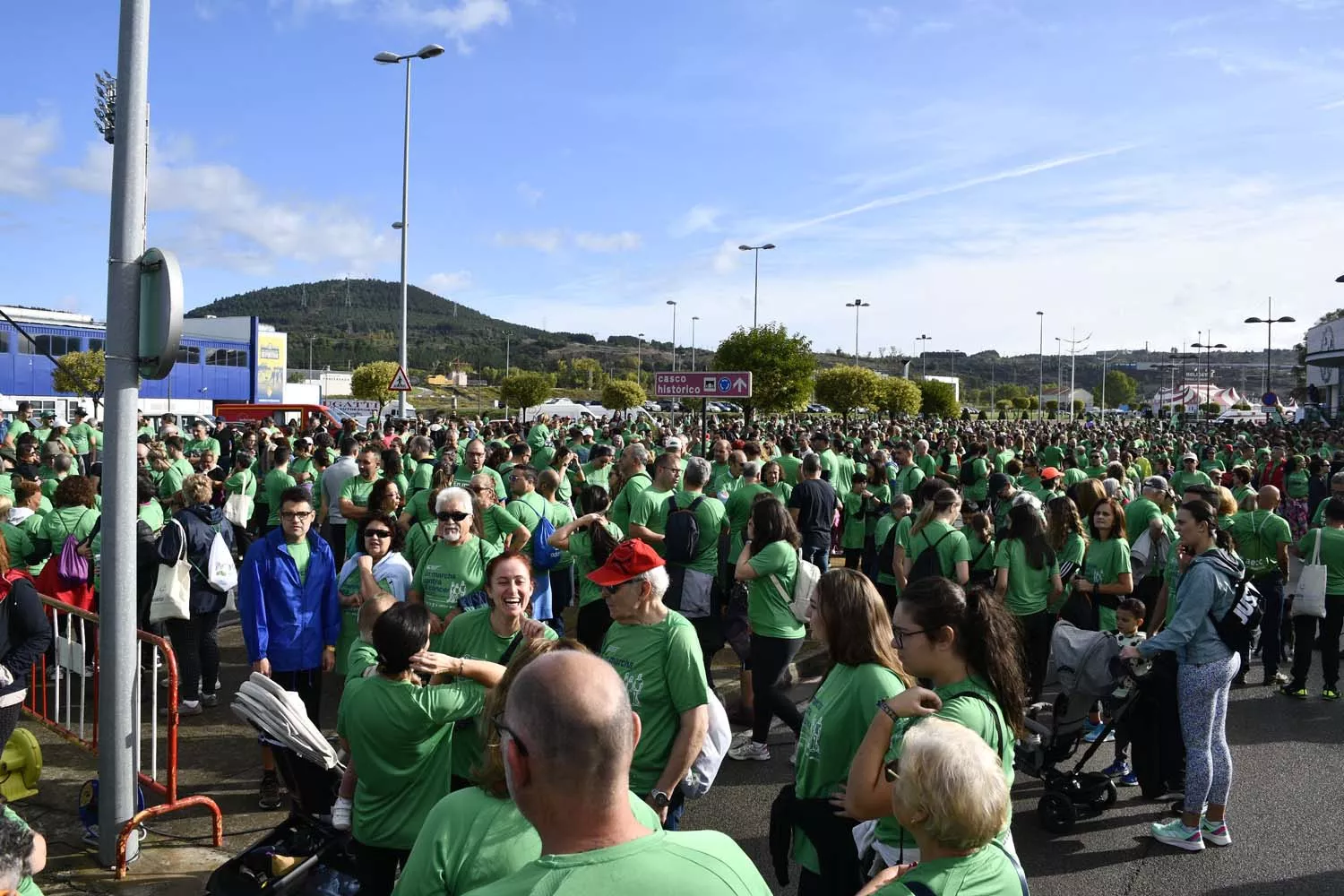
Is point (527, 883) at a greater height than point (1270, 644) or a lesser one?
greater

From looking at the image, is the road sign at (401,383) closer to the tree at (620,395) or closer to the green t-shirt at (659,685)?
the green t-shirt at (659,685)

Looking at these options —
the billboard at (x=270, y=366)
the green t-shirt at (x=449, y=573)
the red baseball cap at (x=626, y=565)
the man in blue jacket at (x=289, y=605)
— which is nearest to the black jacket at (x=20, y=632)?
the man in blue jacket at (x=289, y=605)

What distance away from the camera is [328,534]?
10.7 m

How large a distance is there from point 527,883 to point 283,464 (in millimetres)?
10141

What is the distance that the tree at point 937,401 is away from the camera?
199 ft

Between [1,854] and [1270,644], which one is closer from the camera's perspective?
[1,854]

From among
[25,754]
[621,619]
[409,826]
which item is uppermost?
[621,619]

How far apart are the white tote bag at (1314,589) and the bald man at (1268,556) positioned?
284 mm

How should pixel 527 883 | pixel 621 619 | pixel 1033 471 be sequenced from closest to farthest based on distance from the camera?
pixel 527 883 < pixel 621 619 < pixel 1033 471

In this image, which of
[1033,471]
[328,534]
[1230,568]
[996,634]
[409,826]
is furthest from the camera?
[1033,471]

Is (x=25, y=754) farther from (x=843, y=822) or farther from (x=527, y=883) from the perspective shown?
(x=527, y=883)

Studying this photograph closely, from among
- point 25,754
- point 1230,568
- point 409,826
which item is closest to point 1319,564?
point 1230,568

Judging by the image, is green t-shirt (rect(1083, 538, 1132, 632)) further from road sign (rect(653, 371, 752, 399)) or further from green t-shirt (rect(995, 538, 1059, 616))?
road sign (rect(653, 371, 752, 399))

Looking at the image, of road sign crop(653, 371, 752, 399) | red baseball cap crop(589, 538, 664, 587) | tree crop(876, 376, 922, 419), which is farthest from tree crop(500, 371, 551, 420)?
red baseball cap crop(589, 538, 664, 587)
